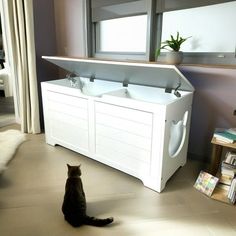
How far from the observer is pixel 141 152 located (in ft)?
5.84

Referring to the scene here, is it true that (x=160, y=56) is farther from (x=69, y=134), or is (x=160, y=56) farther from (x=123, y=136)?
(x=69, y=134)

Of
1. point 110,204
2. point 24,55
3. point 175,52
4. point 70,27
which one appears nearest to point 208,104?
point 175,52

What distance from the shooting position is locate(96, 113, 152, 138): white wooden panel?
1.71 m

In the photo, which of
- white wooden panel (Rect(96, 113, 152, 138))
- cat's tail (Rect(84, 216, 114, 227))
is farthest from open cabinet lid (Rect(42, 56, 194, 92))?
cat's tail (Rect(84, 216, 114, 227))

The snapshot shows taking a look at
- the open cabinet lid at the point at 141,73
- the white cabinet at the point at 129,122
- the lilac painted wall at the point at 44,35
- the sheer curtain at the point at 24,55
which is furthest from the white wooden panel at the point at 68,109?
the lilac painted wall at the point at 44,35

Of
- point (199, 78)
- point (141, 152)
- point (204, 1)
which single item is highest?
point (204, 1)

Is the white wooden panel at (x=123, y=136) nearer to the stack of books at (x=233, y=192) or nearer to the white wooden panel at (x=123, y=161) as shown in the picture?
the white wooden panel at (x=123, y=161)

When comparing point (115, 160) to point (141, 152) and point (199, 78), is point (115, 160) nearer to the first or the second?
point (141, 152)

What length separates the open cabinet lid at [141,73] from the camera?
1658 millimetres

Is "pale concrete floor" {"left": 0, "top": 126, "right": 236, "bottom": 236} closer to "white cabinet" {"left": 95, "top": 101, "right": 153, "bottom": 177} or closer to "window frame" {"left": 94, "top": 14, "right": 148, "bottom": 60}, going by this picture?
"white cabinet" {"left": 95, "top": 101, "right": 153, "bottom": 177}

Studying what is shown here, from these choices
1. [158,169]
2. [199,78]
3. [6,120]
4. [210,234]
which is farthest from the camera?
[6,120]

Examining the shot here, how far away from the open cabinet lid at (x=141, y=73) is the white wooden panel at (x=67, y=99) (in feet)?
1.11

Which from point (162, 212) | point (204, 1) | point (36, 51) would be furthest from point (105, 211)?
point (36, 51)

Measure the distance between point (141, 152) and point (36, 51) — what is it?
1.98 m
